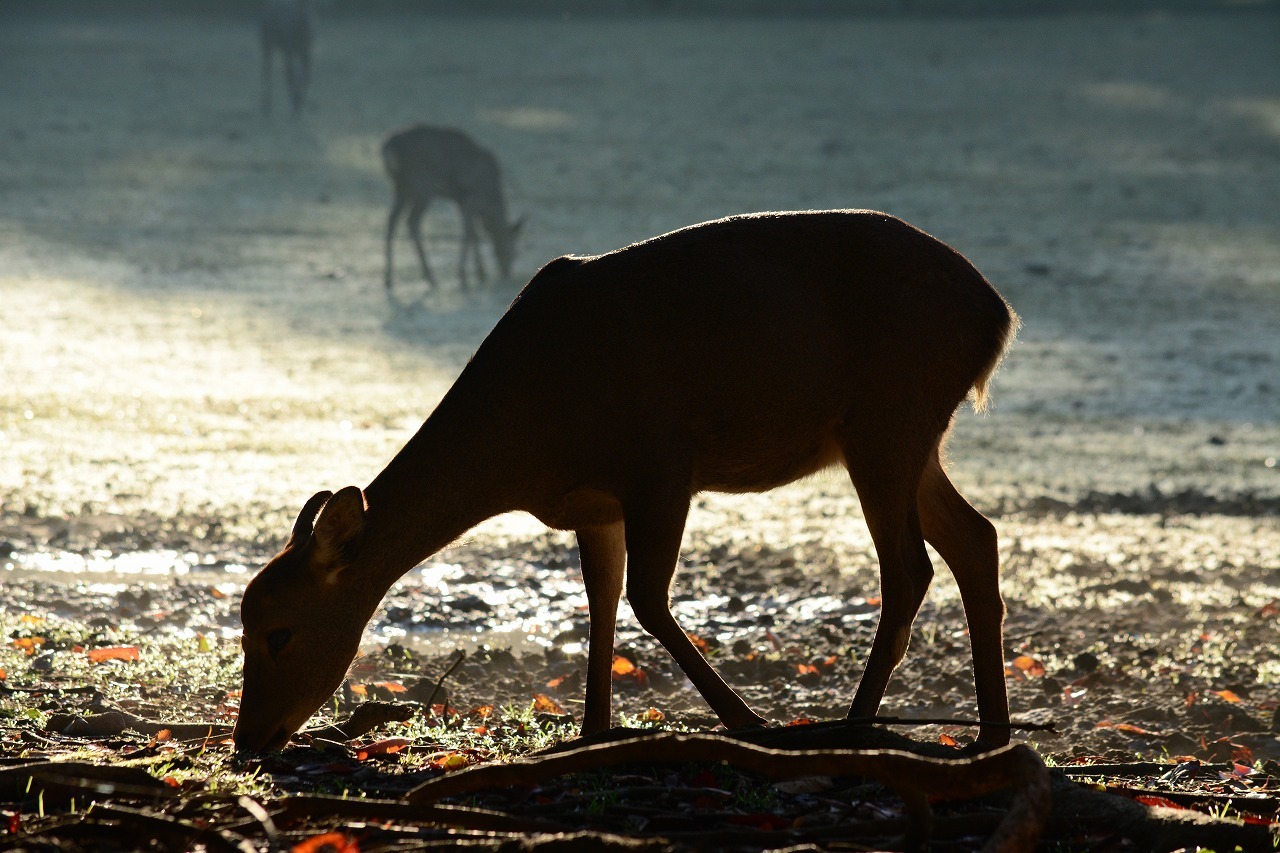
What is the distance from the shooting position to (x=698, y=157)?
22.0m

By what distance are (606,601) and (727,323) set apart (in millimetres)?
1025

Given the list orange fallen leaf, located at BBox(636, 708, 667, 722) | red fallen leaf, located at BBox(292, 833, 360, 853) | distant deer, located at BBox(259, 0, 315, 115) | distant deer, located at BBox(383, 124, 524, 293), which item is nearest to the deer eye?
red fallen leaf, located at BBox(292, 833, 360, 853)

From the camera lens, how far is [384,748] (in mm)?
4516

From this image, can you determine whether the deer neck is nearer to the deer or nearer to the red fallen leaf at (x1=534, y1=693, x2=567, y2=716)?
the deer

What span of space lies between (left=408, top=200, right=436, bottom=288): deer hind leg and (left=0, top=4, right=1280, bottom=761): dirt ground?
0.33 m

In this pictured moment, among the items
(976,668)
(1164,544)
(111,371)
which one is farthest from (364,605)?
(111,371)

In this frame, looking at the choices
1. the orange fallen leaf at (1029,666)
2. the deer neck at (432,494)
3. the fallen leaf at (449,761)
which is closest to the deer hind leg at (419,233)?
the orange fallen leaf at (1029,666)

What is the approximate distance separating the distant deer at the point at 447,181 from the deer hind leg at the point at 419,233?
0.5 inches

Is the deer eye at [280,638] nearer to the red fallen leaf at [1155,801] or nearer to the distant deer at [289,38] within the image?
the red fallen leaf at [1155,801]

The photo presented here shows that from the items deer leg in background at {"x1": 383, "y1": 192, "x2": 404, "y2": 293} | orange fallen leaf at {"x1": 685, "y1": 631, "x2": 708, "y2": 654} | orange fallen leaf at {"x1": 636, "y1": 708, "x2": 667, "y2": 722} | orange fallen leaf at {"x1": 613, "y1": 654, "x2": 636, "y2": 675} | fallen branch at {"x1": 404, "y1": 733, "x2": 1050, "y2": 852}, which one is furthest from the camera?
deer leg in background at {"x1": 383, "y1": 192, "x2": 404, "y2": 293}

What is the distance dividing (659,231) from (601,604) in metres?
13.1

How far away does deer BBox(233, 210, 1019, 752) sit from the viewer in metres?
4.49

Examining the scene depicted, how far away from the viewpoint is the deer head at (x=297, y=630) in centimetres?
439

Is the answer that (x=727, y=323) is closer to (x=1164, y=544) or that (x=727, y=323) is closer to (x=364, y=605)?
(x=364, y=605)
